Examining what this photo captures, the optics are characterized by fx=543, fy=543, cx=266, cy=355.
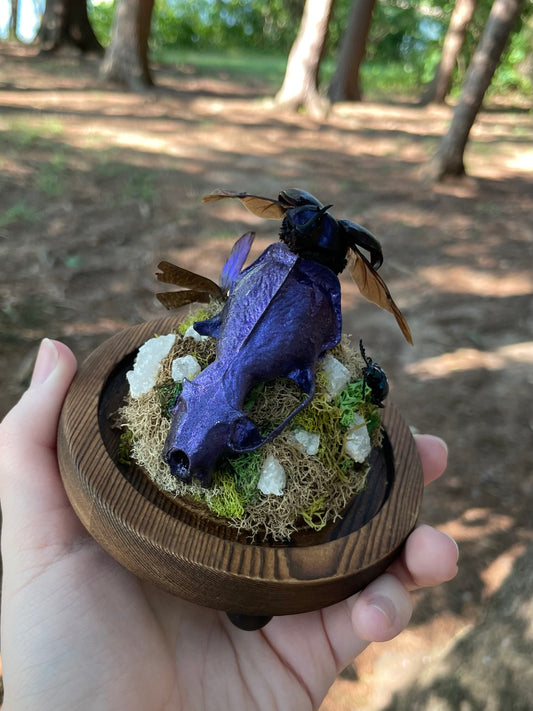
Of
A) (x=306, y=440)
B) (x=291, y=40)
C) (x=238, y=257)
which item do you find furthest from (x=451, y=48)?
(x=291, y=40)

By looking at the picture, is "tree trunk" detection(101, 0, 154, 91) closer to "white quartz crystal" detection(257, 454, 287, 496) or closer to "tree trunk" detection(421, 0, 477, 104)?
"tree trunk" detection(421, 0, 477, 104)

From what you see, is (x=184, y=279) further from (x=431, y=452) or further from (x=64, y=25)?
(x=64, y=25)

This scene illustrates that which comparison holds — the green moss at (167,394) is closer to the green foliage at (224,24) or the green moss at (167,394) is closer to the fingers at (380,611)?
the fingers at (380,611)

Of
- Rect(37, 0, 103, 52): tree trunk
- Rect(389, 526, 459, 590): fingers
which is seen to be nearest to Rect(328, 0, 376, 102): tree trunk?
Rect(37, 0, 103, 52): tree trunk

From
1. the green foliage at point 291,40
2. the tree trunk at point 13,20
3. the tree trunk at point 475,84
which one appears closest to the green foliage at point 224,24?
the green foliage at point 291,40

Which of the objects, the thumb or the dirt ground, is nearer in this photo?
the thumb
